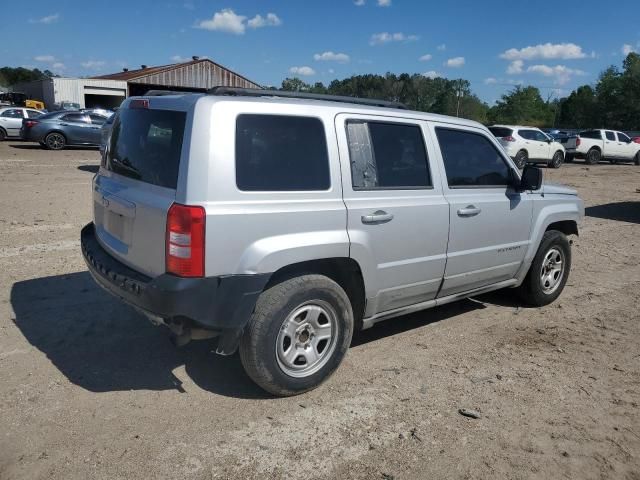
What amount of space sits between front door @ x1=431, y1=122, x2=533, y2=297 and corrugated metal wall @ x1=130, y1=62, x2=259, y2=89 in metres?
40.4

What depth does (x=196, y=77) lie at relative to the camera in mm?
43906

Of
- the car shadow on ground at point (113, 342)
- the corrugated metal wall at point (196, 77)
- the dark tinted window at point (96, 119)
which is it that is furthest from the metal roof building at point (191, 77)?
the car shadow on ground at point (113, 342)

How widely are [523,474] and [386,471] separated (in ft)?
2.47

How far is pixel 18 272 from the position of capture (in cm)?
575

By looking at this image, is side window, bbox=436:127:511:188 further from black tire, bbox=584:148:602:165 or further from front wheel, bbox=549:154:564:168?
black tire, bbox=584:148:602:165

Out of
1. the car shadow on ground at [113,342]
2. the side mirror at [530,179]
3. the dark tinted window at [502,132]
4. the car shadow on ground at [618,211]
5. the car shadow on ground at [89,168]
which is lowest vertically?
the car shadow on ground at [113,342]

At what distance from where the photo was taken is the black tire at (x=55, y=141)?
1955 centimetres

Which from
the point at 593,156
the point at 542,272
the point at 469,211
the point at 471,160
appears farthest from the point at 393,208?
the point at 593,156

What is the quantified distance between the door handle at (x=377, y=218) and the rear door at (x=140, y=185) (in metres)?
1.31

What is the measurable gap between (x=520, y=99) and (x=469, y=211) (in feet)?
284

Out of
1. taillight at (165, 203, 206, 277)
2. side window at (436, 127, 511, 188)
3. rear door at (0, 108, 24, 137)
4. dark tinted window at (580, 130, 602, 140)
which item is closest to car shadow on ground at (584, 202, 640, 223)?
side window at (436, 127, 511, 188)

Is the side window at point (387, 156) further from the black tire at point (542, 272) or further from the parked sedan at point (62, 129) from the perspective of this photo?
the parked sedan at point (62, 129)

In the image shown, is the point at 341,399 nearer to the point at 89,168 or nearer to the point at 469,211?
the point at 469,211

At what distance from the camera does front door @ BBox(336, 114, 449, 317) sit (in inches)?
143
